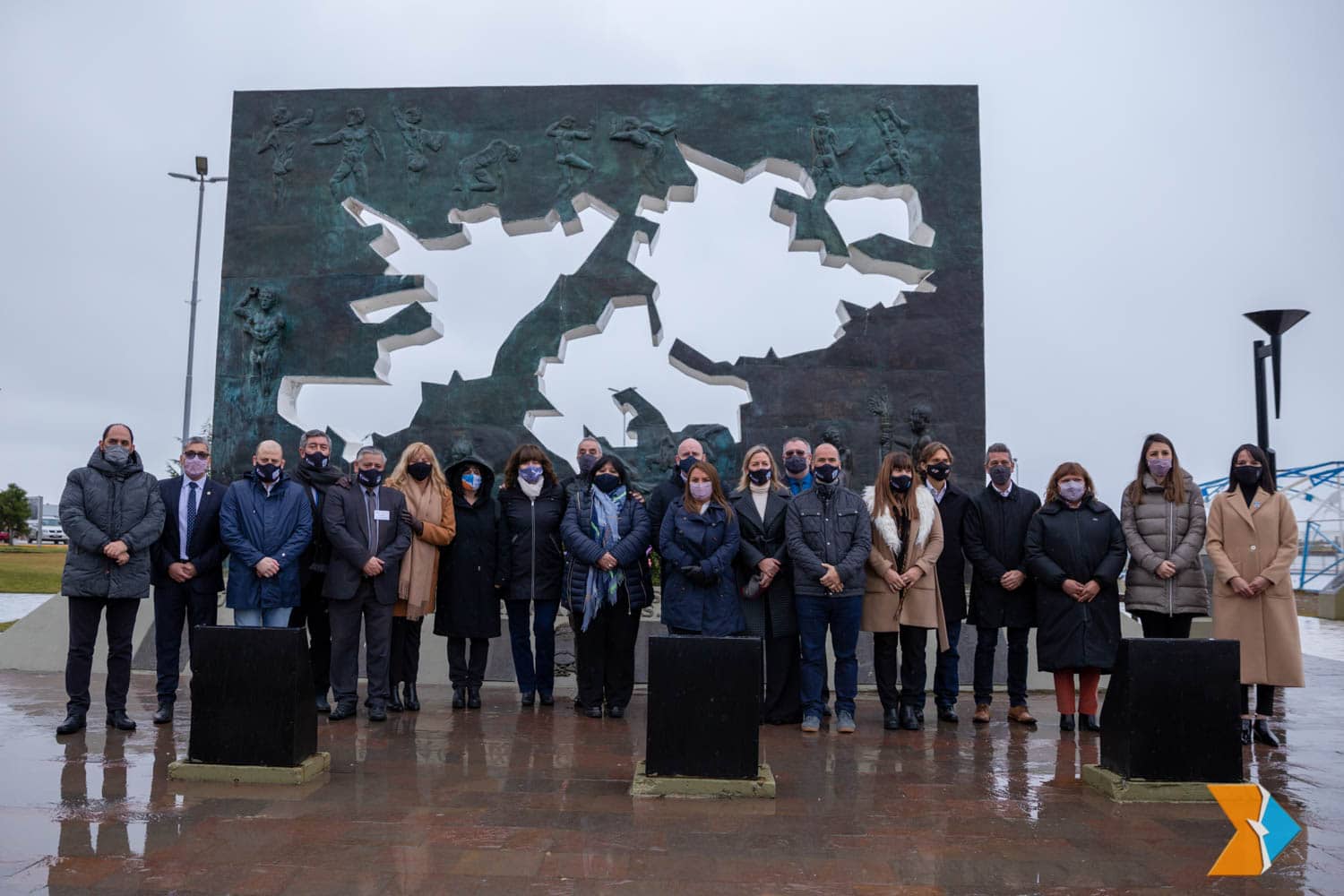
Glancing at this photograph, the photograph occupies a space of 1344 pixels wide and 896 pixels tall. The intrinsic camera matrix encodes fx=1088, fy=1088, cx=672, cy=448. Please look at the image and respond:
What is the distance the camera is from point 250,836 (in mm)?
3676

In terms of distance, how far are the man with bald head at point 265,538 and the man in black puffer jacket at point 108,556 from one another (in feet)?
1.29

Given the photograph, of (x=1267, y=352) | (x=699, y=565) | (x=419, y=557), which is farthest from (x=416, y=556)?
(x=1267, y=352)

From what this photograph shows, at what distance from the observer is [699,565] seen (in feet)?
19.3

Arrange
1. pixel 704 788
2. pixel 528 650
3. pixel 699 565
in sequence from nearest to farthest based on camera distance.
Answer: pixel 704 788 → pixel 699 565 → pixel 528 650

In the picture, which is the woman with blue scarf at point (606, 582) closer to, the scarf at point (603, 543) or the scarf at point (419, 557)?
the scarf at point (603, 543)

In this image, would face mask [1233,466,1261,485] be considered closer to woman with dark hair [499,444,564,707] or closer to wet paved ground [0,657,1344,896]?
wet paved ground [0,657,1344,896]

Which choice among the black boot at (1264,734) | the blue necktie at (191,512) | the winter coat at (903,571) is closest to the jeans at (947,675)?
the winter coat at (903,571)

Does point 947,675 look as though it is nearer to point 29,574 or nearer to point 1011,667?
point 1011,667

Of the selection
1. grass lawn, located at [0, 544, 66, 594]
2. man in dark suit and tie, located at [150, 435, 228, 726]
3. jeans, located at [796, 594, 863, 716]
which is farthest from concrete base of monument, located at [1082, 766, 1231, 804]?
grass lawn, located at [0, 544, 66, 594]

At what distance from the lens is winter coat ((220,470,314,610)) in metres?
5.85

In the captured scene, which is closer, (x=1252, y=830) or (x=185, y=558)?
(x=1252, y=830)

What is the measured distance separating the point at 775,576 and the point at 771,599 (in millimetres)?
152

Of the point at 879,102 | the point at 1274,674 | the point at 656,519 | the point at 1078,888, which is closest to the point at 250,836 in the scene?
the point at 1078,888

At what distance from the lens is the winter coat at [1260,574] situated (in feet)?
18.7
